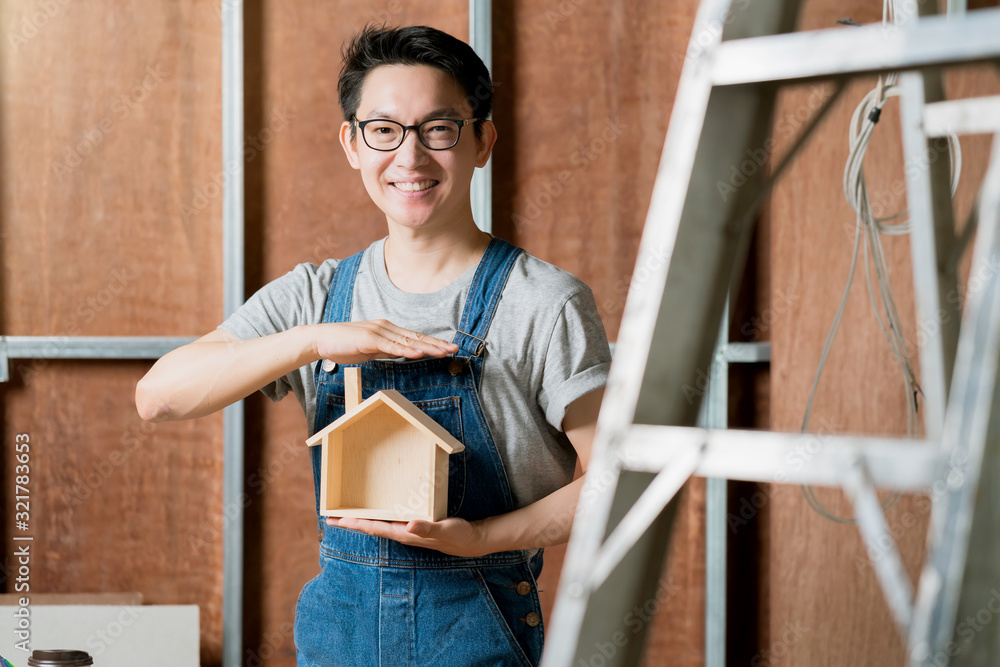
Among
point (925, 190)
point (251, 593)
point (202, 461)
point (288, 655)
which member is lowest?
point (288, 655)

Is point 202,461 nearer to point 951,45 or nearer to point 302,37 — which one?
point 302,37

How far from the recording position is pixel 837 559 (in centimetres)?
196

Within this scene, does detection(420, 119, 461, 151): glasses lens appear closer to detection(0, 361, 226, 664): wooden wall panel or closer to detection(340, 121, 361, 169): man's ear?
detection(340, 121, 361, 169): man's ear

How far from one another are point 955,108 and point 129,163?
73.4 inches

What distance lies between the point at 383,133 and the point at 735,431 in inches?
29.7

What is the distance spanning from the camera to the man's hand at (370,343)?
110 centimetres

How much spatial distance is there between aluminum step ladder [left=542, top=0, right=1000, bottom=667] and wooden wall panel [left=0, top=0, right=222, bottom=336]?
159 cm

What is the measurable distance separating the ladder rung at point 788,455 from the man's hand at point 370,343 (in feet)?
1.44

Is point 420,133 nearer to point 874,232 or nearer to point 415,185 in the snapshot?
point 415,185

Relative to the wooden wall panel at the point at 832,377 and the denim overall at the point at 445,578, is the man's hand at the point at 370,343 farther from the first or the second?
the wooden wall panel at the point at 832,377

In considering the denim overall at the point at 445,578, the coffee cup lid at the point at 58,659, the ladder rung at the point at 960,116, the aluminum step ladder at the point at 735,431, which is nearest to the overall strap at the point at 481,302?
the denim overall at the point at 445,578

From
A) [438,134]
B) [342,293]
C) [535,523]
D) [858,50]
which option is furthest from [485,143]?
[858,50]

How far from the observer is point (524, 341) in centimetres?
119

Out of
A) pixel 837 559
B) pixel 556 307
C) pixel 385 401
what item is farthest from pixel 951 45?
pixel 837 559
